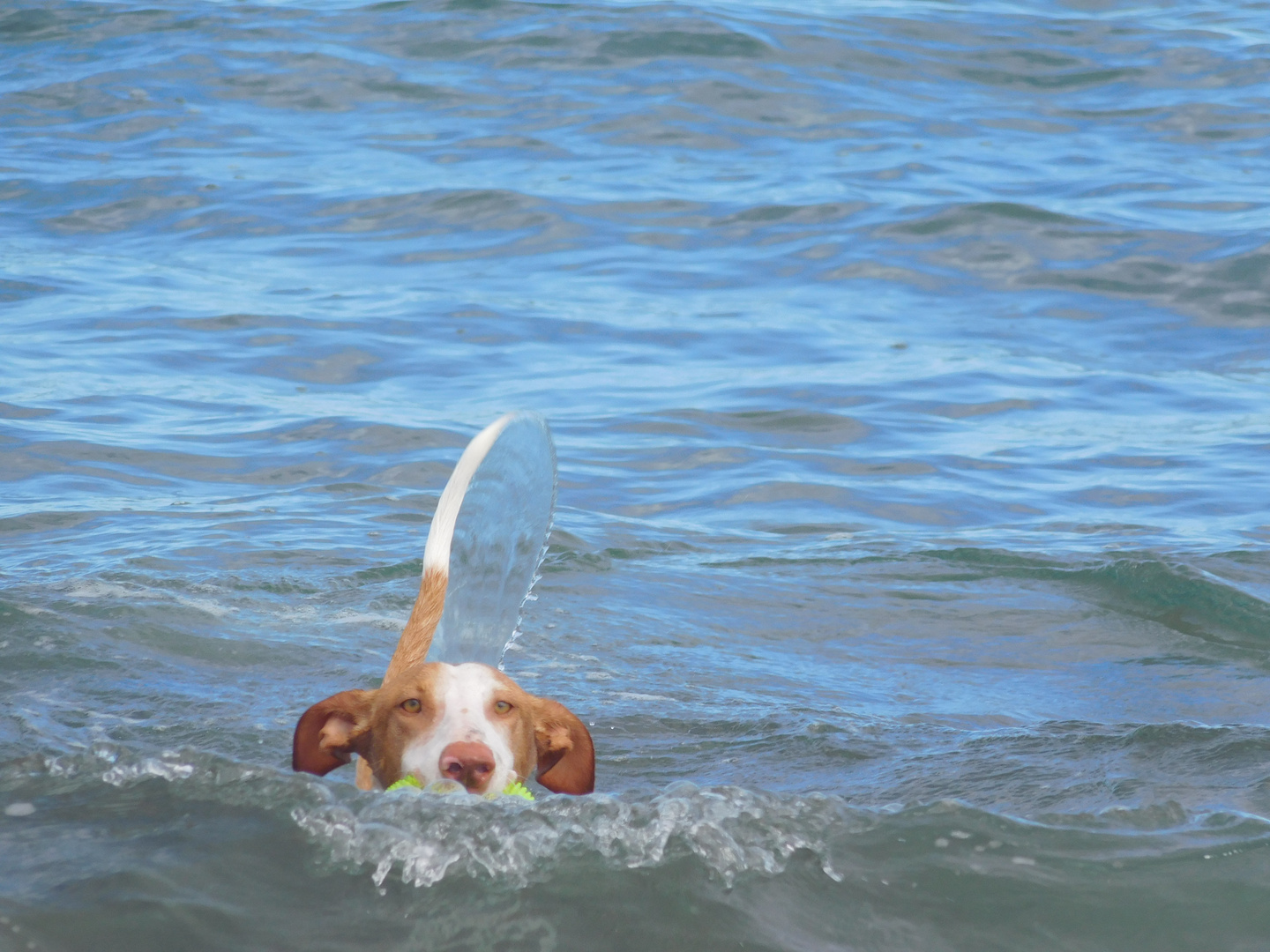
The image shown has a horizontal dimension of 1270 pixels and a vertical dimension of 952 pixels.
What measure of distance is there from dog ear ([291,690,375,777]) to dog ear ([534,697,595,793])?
46 centimetres

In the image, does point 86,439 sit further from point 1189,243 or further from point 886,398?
point 1189,243

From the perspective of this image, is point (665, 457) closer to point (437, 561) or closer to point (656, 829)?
point (437, 561)

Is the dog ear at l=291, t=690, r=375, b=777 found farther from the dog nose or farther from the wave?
the dog nose

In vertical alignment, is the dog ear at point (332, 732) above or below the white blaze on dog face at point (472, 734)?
below

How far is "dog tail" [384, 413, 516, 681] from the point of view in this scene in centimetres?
447

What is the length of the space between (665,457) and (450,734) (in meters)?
4.72

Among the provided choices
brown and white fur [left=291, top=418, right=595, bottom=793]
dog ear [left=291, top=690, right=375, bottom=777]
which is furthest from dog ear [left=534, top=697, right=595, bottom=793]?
dog ear [left=291, top=690, right=375, bottom=777]

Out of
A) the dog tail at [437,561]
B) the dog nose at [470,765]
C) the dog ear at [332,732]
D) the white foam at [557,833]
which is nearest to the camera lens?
the white foam at [557,833]

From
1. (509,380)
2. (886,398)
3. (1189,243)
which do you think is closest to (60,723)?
(509,380)

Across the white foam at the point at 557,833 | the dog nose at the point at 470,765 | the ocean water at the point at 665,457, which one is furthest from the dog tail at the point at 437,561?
the white foam at the point at 557,833

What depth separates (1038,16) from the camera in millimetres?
19500

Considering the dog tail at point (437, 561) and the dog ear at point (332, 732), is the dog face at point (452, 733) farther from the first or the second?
the dog tail at point (437, 561)

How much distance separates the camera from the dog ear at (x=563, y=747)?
162 inches

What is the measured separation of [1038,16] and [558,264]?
10.0 metres
